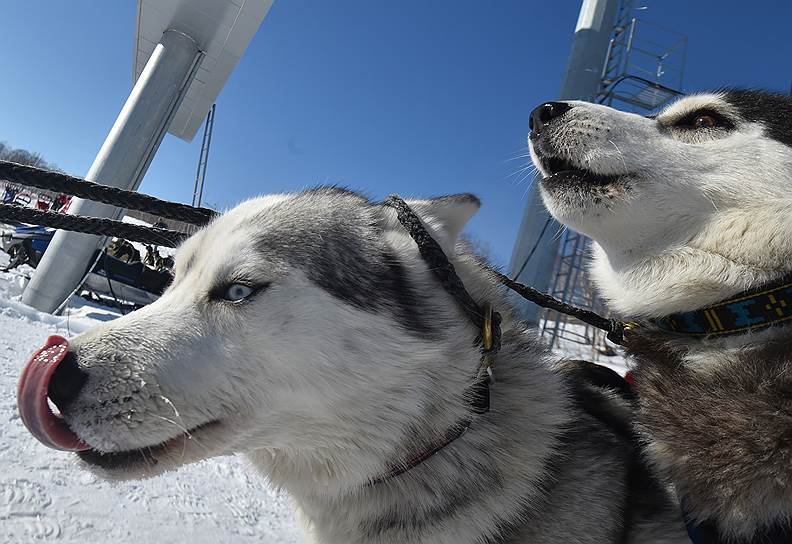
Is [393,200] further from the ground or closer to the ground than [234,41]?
closer to the ground

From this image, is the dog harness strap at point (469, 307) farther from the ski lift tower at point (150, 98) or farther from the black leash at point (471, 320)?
the ski lift tower at point (150, 98)

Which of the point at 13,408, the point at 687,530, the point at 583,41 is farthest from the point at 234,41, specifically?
Answer: the point at 687,530

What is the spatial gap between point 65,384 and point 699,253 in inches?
76.5

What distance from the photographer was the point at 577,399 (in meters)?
1.84

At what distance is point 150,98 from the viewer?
334 inches

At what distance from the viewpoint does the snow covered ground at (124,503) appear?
1.99 meters

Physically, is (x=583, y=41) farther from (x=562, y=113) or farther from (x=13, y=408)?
(x=13, y=408)

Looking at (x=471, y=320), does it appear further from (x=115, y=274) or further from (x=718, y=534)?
(x=115, y=274)

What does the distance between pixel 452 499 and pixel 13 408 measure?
8.72 feet

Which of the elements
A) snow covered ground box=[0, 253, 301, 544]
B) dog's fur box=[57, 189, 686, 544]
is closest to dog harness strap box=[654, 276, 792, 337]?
dog's fur box=[57, 189, 686, 544]

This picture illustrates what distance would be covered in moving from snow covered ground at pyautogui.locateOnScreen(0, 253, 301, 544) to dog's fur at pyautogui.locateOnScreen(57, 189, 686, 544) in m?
0.59

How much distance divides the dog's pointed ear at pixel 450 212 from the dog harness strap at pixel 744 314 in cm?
85

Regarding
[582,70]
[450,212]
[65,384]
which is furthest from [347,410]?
[582,70]

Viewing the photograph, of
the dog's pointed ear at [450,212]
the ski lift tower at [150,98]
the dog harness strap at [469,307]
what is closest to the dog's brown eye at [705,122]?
the dog's pointed ear at [450,212]
